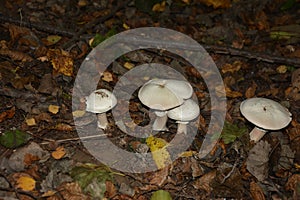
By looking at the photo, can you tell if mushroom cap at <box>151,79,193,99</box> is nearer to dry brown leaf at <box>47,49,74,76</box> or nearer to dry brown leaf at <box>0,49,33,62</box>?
dry brown leaf at <box>47,49,74,76</box>

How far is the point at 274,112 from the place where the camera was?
373 cm

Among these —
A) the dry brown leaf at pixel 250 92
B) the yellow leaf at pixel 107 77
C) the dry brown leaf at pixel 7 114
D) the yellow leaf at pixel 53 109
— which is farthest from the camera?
the dry brown leaf at pixel 250 92

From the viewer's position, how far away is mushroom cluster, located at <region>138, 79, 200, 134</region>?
140 inches

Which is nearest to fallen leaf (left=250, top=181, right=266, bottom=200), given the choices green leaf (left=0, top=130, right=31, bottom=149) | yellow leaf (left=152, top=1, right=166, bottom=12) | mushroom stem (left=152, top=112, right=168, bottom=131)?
mushroom stem (left=152, top=112, right=168, bottom=131)

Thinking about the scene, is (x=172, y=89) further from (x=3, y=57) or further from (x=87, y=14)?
(x=87, y=14)

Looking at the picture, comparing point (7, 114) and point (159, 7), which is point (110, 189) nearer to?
point (7, 114)

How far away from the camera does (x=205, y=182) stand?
370cm

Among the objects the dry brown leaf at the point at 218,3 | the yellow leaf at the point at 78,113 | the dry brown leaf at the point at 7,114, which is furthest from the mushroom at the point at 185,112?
the dry brown leaf at the point at 218,3

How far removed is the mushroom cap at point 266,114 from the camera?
12.0ft

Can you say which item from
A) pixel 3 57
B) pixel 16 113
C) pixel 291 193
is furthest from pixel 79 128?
pixel 291 193

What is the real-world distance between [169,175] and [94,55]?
2.22 meters

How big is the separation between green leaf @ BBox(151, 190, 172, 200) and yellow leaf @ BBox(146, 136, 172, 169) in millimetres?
370

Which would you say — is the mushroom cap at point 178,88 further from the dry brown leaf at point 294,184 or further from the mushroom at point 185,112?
the dry brown leaf at point 294,184

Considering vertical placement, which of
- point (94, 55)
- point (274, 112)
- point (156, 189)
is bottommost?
point (156, 189)
